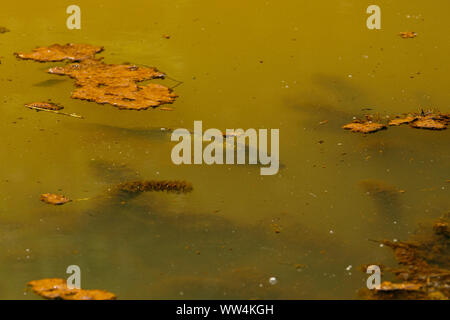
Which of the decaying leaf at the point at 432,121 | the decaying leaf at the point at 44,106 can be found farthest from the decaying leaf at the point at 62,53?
the decaying leaf at the point at 432,121

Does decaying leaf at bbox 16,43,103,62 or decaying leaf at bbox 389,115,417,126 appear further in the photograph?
decaying leaf at bbox 16,43,103,62

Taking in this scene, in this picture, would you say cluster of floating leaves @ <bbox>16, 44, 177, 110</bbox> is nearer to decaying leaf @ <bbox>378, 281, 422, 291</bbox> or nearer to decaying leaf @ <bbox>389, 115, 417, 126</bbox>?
decaying leaf @ <bbox>389, 115, 417, 126</bbox>

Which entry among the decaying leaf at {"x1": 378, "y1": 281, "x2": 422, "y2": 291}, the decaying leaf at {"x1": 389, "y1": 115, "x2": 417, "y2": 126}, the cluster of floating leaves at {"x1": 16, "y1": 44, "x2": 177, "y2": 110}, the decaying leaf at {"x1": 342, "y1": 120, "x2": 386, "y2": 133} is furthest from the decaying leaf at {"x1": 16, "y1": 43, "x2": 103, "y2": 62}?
the decaying leaf at {"x1": 378, "y1": 281, "x2": 422, "y2": 291}

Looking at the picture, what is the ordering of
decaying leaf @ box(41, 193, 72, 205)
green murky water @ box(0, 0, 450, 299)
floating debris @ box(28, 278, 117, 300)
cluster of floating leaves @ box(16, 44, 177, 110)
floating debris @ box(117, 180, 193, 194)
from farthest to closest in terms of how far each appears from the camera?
cluster of floating leaves @ box(16, 44, 177, 110) < floating debris @ box(117, 180, 193, 194) < decaying leaf @ box(41, 193, 72, 205) < green murky water @ box(0, 0, 450, 299) < floating debris @ box(28, 278, 117, 300)

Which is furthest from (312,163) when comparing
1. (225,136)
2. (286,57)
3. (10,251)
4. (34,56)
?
(34,56)

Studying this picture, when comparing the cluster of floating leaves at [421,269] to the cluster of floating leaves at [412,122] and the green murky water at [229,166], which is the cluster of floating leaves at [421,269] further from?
the cluster of floating leaves at [412,122]

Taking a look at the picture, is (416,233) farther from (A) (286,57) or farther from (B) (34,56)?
(B) (34,56)
